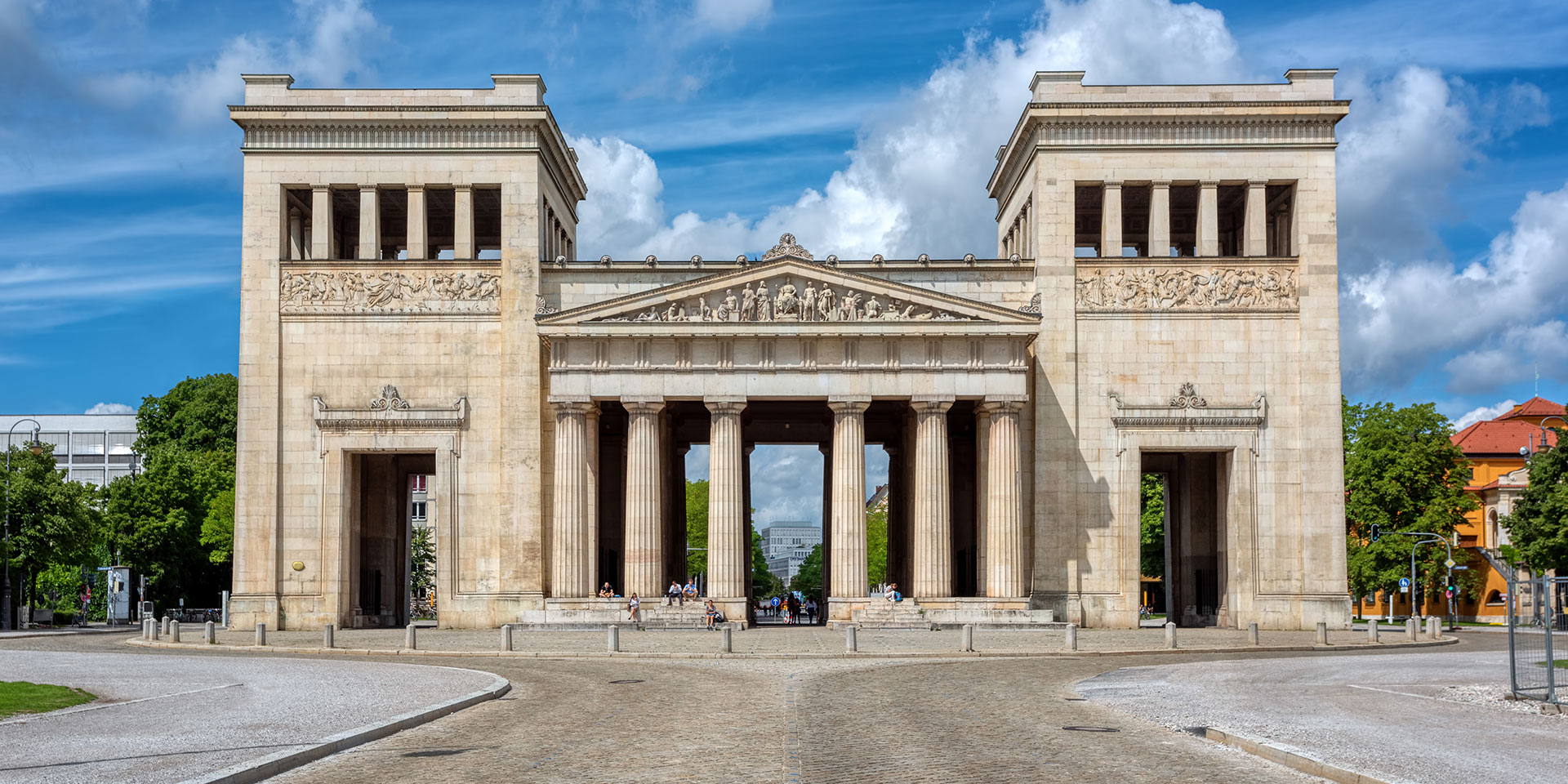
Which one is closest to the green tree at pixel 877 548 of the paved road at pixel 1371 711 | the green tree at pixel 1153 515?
the green tree at pixel 1153 515

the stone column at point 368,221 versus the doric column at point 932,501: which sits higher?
the stone column at point 368,221

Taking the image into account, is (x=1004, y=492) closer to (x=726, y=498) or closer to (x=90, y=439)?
(x=726, y=498)

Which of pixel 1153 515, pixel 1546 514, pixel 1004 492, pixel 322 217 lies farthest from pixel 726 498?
pixel 1153 515

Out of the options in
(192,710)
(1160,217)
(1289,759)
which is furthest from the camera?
(1160,217)

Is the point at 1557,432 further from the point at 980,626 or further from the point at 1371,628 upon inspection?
the point at 980,626

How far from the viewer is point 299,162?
224ft

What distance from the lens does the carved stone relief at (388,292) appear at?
67.2 metres

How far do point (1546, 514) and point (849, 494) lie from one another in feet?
120

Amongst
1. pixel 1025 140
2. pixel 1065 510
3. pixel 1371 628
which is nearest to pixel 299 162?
pixel 1025 140

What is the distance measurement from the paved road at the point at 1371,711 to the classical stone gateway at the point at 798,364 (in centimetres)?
2359

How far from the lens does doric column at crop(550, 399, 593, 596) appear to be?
64500 mm

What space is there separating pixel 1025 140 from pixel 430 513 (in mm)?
109605

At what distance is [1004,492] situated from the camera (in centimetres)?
6406

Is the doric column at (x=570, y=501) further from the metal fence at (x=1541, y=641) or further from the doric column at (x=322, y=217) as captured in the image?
the metal fence at (x=1541, y=641)
